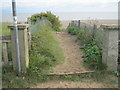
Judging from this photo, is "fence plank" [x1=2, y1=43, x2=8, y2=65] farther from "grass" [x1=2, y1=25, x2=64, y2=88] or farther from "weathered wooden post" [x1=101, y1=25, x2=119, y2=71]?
"weathered wooden post" [x1=101, y1=25, x2=119, y2=71]

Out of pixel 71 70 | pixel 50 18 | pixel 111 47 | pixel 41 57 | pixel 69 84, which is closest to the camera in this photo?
pixel 69 84

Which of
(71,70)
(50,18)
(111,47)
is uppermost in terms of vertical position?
(50,18)

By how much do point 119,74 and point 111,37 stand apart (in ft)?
3.35

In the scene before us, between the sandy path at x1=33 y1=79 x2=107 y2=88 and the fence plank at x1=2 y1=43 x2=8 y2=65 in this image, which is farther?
the fence plank at x1=2 y1=43 x2=8 y2=65

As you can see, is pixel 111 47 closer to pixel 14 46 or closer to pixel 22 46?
pixel 22 46

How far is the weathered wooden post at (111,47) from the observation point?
4008mm

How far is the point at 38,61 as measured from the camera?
4434mm

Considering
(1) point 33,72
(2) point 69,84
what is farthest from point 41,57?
(2) point 69,84

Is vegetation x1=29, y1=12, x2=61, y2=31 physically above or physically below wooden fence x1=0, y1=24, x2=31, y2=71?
above

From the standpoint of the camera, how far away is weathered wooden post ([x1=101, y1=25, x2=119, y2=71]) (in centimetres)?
401

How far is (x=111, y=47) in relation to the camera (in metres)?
4.08

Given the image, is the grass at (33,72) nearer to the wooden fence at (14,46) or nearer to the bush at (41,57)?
the bush at (41,57)

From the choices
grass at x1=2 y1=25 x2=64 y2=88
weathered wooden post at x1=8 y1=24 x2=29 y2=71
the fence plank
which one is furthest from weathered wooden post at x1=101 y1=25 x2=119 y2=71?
the fence plank

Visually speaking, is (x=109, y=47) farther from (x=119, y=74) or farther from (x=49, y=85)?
(x=49, y=85)
